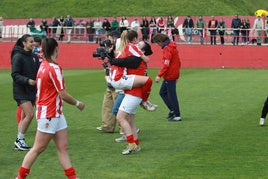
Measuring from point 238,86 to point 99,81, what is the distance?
6120 mm

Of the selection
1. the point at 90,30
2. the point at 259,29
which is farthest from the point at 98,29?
the point at 259,29

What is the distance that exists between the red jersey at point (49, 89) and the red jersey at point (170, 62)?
21.9ft

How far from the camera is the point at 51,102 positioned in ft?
28.4

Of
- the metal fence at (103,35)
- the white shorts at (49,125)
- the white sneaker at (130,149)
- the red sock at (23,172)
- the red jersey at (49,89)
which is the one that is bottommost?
the metal fence at (103,35)

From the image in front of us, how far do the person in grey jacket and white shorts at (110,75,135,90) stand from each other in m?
1.52

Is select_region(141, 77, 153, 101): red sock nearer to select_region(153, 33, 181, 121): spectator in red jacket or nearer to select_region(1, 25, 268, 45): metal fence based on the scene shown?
select_region(153, 33, 181, 121): spectator in red jacket

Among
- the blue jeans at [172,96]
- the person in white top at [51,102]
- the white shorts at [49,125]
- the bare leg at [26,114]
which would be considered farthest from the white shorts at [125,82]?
the blue jeans at [172,96]

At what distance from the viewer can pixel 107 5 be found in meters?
56.7

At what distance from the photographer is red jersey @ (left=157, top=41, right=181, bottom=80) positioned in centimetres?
1524

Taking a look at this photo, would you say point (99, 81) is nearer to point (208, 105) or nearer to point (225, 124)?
point (208, 105)

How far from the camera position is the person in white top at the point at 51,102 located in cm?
854

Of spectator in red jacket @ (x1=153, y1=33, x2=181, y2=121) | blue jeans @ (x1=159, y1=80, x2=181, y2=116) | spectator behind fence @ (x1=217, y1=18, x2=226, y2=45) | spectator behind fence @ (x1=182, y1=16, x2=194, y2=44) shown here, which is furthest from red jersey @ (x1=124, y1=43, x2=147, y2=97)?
spectator behind fence @ (x1=182, y1=16, x2=194, y2=44)

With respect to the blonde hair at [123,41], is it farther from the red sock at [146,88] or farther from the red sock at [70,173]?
the red sock at [70,173]

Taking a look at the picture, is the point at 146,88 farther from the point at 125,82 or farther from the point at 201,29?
the point at 201,29
